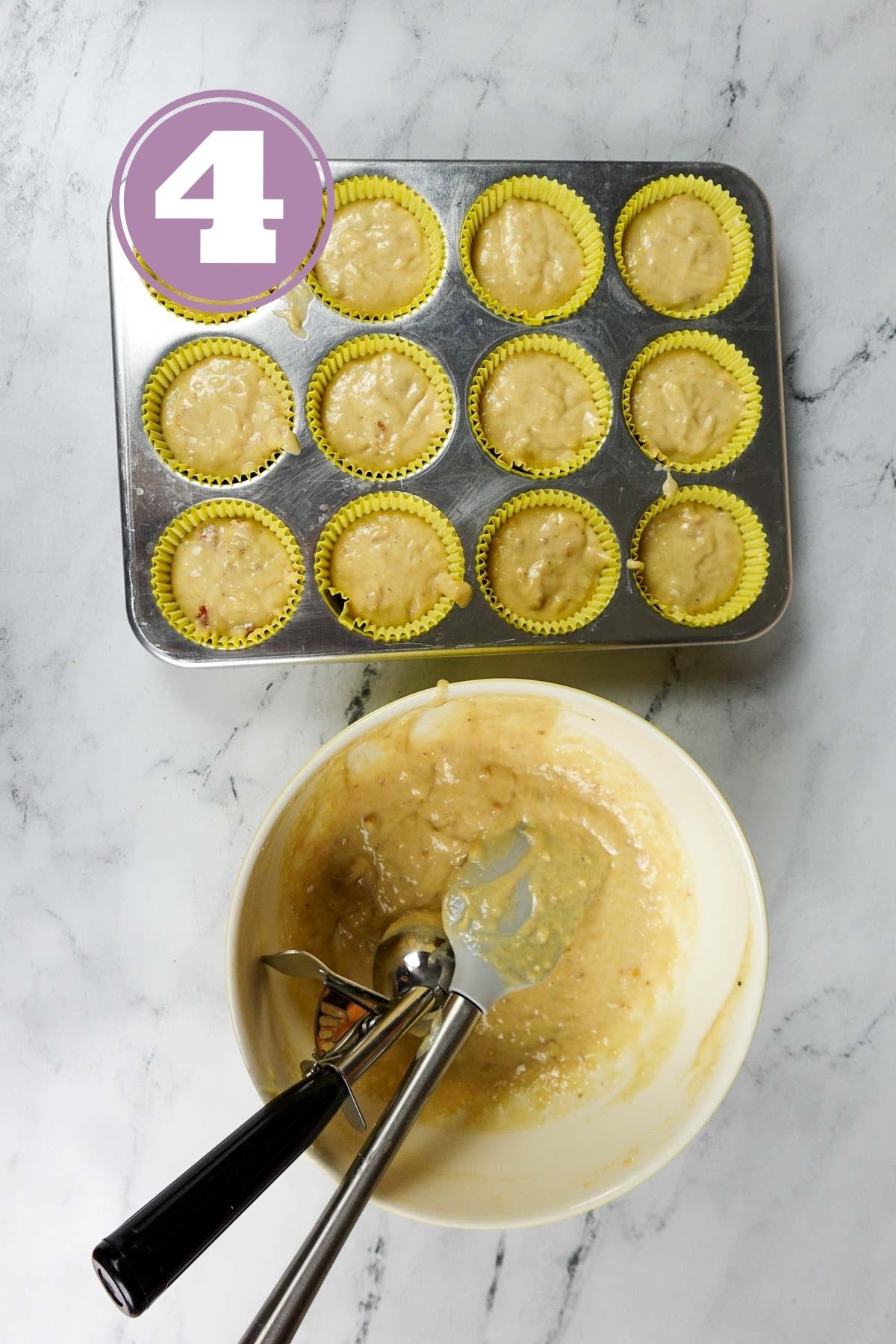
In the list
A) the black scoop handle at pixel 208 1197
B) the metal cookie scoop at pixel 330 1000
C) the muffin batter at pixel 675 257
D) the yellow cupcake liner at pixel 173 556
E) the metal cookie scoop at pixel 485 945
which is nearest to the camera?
the black scoop handle at pixel 208 1197

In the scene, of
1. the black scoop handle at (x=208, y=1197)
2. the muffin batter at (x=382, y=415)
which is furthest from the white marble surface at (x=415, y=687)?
the black scoop handle at (x=208, y=1197)

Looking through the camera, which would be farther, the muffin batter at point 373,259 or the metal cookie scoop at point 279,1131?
the muffin batter at point 373,259

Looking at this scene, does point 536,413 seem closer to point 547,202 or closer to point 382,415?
point 382,415

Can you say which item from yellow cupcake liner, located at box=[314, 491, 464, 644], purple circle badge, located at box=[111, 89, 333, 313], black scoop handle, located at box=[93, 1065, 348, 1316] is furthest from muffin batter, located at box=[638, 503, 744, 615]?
black scoop handle, located at box=[93, 1065, 348, 1316]

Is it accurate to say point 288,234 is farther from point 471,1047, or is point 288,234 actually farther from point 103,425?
point 471,1047

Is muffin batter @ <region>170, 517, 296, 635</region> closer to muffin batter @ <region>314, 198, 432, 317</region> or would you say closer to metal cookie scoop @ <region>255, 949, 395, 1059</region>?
muffin batter @ <region>314, 198, 432, 317</region>

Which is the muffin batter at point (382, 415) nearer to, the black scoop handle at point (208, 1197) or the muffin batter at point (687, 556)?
the muffin batter at point (687, 556)
